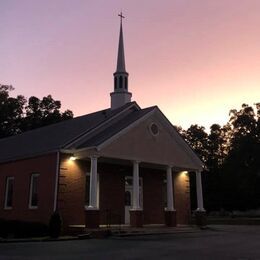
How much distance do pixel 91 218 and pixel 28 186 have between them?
5.71 m

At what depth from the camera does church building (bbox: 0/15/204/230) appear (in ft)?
81.3

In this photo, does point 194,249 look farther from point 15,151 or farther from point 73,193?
point 15,151

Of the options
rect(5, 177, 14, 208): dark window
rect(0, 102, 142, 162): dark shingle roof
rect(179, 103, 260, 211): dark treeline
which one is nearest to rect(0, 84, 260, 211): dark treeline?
rect(179, 103, 260, 211): dark treeline

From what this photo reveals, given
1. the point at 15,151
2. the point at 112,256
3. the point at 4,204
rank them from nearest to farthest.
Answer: the point at 112,256
the point at 4,204
the point at 15,151

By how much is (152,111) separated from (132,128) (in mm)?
2180

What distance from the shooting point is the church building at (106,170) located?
81.3 feet

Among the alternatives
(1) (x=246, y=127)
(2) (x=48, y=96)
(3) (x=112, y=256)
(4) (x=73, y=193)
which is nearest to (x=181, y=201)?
(4) (x=73, y=193)

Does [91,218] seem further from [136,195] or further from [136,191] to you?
[136,191]

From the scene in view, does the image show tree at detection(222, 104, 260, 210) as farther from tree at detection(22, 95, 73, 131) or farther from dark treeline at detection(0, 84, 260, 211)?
tree at detection(22, 95, 73, 131)

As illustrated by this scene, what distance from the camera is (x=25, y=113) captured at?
59.7 meters

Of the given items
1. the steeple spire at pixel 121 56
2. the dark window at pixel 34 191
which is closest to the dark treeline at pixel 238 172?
the steeple spire at pixel 121 56

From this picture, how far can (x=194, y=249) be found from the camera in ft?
50.8

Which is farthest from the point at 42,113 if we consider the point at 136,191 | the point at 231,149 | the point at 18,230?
the point at 18,230

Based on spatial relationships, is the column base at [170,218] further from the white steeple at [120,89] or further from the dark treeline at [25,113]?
the dark treeline at [25,113]
